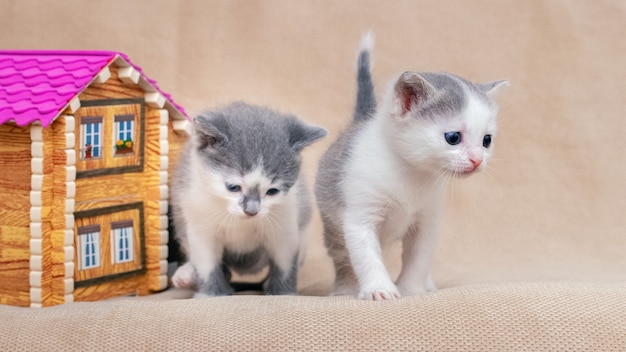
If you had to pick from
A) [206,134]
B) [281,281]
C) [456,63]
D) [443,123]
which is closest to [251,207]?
[206,134]

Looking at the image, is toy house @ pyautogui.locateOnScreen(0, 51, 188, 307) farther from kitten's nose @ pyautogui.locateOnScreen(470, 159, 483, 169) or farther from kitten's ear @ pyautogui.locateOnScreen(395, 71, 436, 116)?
kitten's nose @ pyautogui.locateOnScreen(470, 159, 483, 169)

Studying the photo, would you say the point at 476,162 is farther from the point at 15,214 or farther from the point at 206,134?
the point at 15,214

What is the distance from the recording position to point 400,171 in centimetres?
291

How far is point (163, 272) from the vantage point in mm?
3570

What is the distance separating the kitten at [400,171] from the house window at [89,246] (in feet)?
2.72

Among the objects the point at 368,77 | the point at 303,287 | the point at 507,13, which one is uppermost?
the point at 507,13

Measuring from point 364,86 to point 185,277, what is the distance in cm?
99

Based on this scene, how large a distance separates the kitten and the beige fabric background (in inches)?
43.9

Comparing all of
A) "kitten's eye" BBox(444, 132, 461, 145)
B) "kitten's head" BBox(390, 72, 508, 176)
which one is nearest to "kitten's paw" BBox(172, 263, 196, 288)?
"kitten's head" BBox(390, 72, 508, 176)

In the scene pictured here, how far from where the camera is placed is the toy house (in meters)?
3.08

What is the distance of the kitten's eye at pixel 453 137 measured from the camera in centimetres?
272

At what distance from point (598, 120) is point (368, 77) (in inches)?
60.2

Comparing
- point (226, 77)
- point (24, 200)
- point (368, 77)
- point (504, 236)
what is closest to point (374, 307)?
A: point (368, 77)

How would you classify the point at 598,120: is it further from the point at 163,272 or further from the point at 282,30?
the point at 163,272
